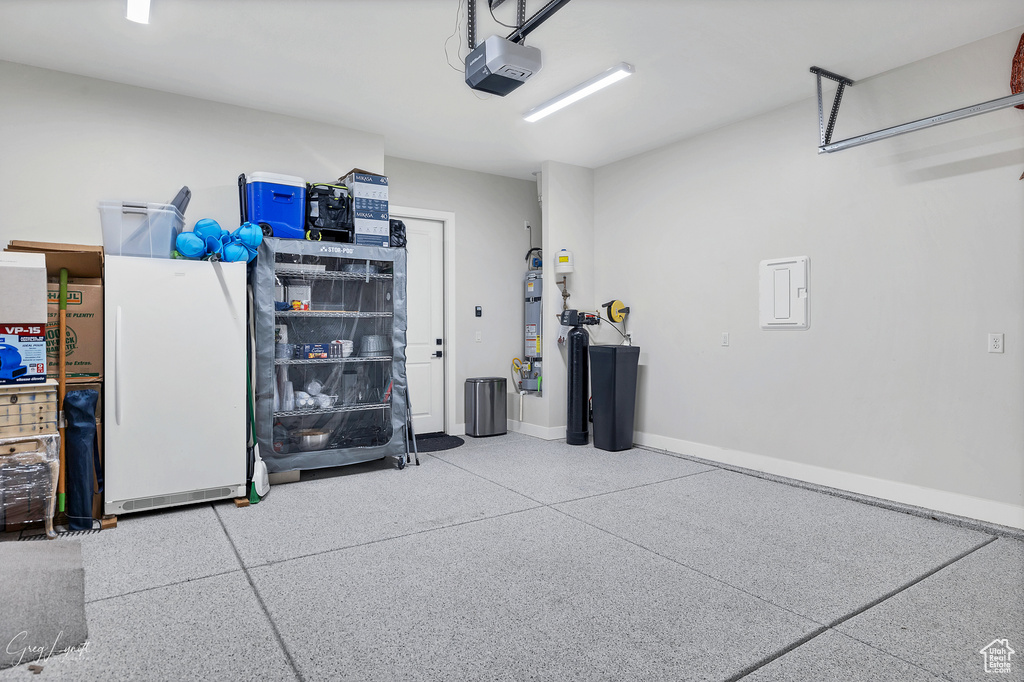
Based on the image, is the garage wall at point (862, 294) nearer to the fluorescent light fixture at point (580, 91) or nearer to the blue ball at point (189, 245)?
the fluorescent light fixture at point (580, 91)

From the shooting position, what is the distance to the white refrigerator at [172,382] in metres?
3.17

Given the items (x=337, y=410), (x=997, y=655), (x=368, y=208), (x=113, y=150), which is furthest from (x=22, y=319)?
(x=997, y=655)

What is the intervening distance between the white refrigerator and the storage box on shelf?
286 mm

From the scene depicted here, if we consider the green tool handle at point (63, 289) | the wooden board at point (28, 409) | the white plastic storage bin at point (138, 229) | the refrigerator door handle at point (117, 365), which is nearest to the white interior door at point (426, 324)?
the white plastic storage bin at point (138, 229)

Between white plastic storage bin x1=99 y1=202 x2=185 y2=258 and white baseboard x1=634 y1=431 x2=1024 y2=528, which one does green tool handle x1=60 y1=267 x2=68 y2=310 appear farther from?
white baseboard x1=634 y1=431 x2=1024 y2=528

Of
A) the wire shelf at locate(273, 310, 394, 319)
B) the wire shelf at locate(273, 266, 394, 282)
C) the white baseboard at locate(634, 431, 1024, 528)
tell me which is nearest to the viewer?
the white baseboard at locate(634, 431, 1024, 528)

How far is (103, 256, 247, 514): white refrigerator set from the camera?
10.4 ft

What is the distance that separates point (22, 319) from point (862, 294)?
486 centimetres

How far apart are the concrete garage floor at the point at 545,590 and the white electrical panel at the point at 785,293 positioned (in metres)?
1.25

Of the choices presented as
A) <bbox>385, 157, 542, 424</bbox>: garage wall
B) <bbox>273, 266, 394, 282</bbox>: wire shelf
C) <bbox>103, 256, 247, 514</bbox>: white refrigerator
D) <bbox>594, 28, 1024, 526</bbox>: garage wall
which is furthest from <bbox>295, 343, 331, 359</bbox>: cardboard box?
<bbox>594, 28, 1024, 526</bbox>: garage wall

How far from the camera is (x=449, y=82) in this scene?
3.87 meters

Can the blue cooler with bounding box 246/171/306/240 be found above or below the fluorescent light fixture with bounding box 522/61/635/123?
below

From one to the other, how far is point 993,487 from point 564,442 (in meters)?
3.18

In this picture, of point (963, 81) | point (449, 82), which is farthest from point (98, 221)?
point (963, 81)
